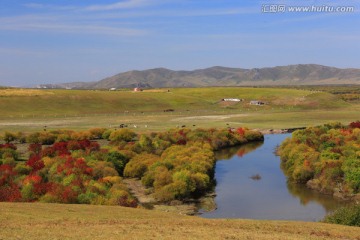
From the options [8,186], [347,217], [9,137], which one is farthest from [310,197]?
[9,137]

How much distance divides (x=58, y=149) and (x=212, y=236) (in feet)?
166

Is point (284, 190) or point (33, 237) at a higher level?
point (33, 237)

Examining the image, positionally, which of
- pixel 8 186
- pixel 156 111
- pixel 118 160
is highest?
pixel 156 111

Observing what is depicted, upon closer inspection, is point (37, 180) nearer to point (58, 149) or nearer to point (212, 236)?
point (58, 149)

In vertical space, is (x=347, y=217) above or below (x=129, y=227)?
below

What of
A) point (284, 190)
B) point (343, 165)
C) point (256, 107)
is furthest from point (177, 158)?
point (256, 107)

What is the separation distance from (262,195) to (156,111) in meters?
120

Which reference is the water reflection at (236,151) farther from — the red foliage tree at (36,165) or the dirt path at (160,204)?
the red foliage tree at (36,165)

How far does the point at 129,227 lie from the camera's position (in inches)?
1049

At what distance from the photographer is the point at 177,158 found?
6438cm

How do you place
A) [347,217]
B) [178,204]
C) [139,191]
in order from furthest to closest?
[139,191] < [178,204] < [347,217]

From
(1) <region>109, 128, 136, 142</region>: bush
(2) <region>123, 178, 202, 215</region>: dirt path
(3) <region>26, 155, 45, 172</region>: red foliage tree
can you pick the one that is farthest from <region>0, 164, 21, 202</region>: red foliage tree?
(1) <region>109, 128, 136, 142</region>: bush

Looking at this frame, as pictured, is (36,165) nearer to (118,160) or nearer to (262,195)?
(118,160)

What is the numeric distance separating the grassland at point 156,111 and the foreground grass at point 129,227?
80.0 m
